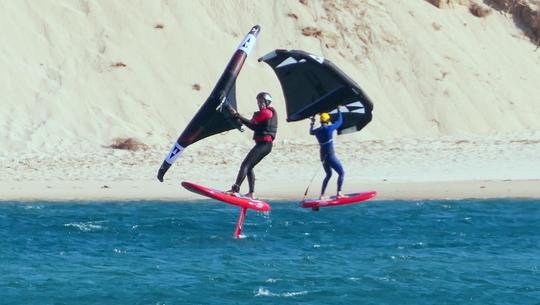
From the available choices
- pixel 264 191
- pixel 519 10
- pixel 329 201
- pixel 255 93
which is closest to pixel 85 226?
pixel 264 191

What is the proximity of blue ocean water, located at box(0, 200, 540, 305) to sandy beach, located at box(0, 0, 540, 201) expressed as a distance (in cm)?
136

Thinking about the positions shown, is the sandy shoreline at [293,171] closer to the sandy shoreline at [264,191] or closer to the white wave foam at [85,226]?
the sandy shoreline at [264,191]

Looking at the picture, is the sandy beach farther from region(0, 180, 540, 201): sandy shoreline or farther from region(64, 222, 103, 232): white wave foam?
region(64, 222, 103, 232): white wave foam

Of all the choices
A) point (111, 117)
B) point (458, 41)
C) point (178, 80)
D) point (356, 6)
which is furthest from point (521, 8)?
point (111, 117)

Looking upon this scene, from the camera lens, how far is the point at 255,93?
3547 cm

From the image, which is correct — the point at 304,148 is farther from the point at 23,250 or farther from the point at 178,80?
the point at 23,250

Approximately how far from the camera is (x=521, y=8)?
4416cm

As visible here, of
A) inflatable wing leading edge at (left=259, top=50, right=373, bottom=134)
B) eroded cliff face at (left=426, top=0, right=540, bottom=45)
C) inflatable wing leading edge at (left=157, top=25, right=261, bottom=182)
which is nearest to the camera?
inflatable wing leading edge at (left=157, top=25, right=261, bottom=182)

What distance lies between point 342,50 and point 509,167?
9594 millimetres

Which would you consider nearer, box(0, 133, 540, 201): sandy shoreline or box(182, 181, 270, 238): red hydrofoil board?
box(182, 181, 270, 238): red hydrofoil board

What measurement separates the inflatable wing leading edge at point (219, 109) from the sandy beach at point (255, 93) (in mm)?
8200

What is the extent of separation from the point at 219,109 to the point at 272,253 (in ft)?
13.9

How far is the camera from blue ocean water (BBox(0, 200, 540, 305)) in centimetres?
1925

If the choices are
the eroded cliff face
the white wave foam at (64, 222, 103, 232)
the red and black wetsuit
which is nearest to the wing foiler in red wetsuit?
the red and black wetsuit
